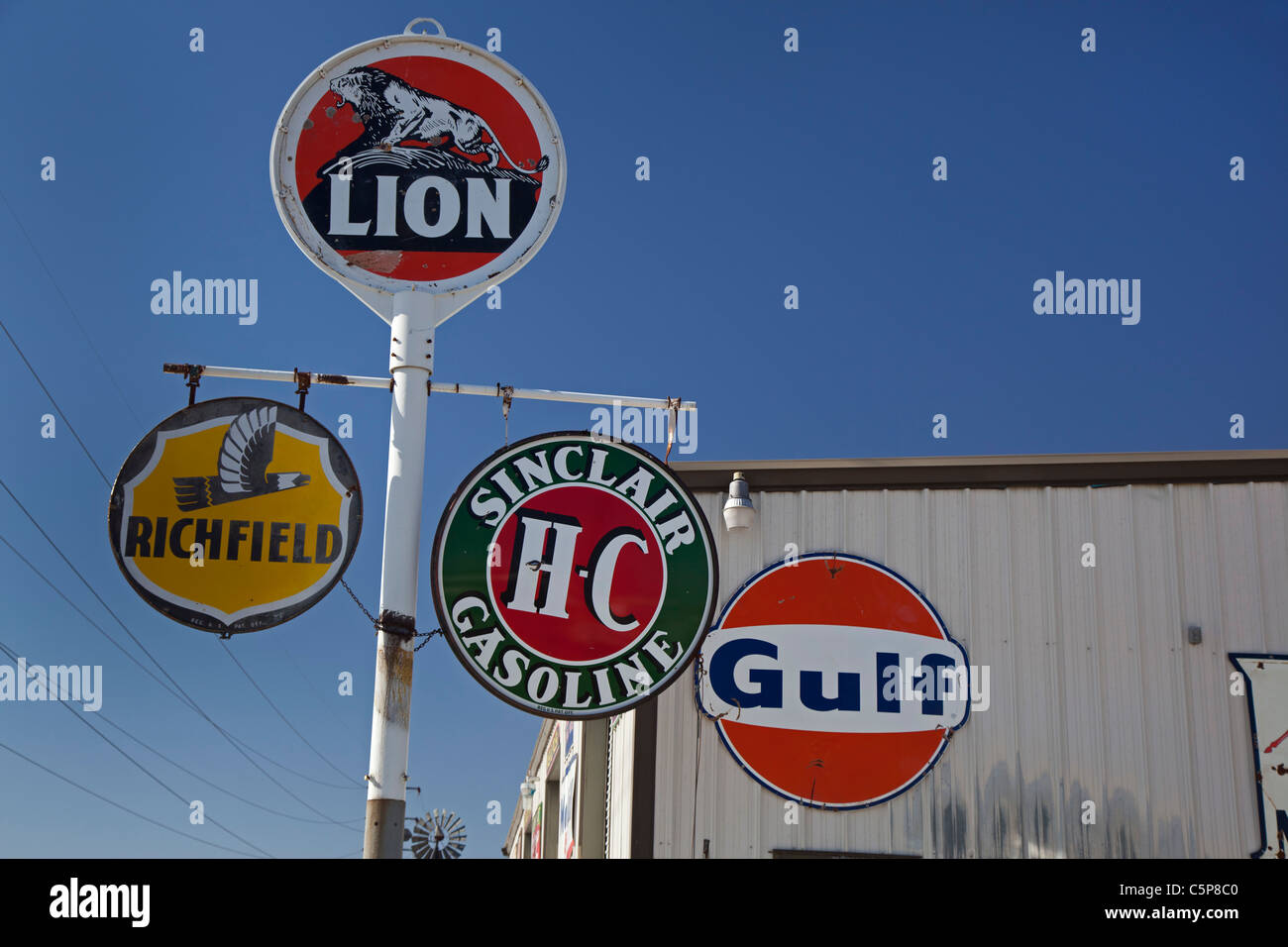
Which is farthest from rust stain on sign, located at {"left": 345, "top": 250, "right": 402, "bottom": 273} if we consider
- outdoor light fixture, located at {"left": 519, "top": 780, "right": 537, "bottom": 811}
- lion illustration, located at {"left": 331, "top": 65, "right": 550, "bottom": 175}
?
outdoor light fixture, located at {"left": 519, "top": 780, "right": 537, "bottom": 811}

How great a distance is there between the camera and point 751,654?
441 inches

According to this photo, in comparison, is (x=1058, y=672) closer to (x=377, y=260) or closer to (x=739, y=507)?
(x=739, y=507)

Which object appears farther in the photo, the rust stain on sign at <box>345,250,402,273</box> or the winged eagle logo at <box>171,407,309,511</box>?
the rust stain on sign at <box>345,250,402,273</box>

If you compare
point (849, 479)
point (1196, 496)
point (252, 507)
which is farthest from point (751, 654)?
point (252, 507)

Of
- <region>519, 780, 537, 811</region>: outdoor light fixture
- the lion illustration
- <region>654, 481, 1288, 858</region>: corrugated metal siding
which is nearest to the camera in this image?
the lion illustration

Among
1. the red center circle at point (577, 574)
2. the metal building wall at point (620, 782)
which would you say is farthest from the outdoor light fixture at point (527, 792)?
the red center circle at point (577, 574)

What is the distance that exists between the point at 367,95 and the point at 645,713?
5883 mm

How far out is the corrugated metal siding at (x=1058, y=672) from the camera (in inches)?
422

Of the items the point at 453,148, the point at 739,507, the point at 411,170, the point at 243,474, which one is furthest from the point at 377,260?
the point at 739,507

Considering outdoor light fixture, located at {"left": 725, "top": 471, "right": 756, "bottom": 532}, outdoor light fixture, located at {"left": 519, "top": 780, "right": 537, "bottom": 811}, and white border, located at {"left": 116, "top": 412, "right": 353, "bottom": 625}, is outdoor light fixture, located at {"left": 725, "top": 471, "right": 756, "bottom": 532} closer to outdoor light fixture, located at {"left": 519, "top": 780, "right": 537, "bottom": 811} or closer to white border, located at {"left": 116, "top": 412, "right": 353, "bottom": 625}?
white border, located at {"left": 116, "top": 412, "right": 353, "bottom": 625}

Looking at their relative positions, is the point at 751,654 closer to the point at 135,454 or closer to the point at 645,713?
the point at 645,713

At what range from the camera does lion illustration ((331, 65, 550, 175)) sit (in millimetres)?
8641

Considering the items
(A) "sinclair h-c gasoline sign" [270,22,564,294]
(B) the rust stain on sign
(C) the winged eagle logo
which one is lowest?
(C) the winged eagle logo

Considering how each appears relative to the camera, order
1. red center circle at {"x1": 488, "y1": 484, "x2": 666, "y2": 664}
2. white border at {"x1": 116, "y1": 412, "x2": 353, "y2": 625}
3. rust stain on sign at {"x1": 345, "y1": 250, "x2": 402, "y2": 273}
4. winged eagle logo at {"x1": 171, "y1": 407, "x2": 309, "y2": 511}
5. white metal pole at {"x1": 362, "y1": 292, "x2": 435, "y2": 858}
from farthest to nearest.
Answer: rust stain on sign at {"x1": 345, "y1": 250, "x2": 402, "y2": 273} → red center circle at {"x1": 488, "y1": 484, "x2": 666, "y2": 664} → winged eagle logo at {"x1": 171, "y1": 407, "x2": 309, "y2": 511} → white border at {"x1": 116, "y1": 412, "x2": 353, "y2": 625} → white metal pole at {"x1": 362, "y1": 292, "x2": 435, "y2": 858}
